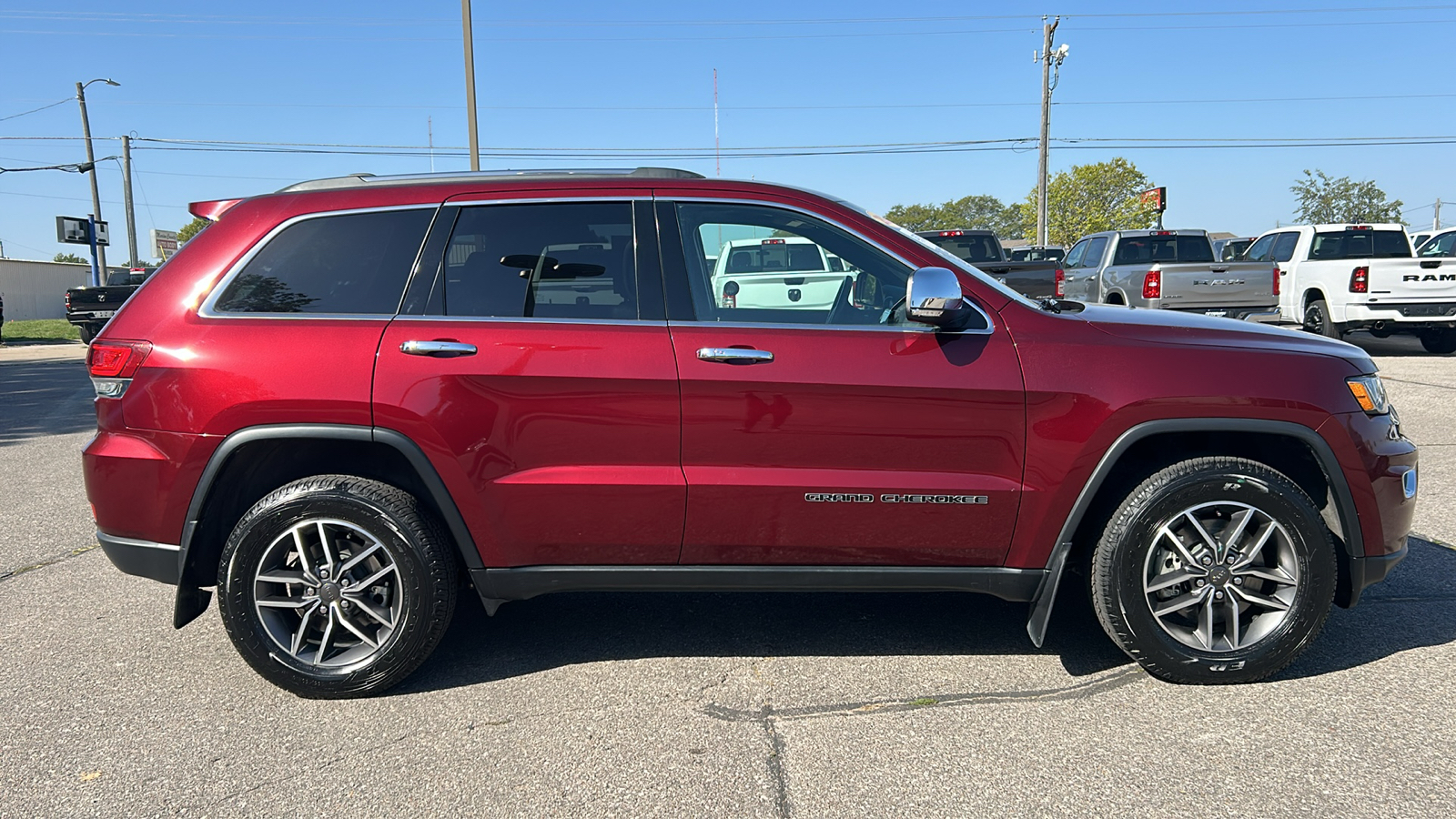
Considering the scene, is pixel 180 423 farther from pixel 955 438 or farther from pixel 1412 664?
pixel 1412 664

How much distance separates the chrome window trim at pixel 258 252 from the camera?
136 inches

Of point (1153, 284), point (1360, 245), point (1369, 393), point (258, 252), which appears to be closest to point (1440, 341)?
point (1360, 245)

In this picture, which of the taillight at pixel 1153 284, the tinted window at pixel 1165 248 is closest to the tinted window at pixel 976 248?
the tinted window at pixel 1165 248

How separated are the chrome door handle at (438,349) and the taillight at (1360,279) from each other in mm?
13942

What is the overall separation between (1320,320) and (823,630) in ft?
43.5

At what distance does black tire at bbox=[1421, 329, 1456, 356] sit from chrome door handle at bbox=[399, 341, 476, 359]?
613 inches

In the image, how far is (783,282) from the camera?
3.66 m

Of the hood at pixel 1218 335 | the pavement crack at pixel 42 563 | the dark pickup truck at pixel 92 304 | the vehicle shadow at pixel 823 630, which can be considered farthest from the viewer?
the dark pickup truck at pixel 92 304

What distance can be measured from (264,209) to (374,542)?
129 cm

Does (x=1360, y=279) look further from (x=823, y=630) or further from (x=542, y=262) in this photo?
(x=542, y=262)

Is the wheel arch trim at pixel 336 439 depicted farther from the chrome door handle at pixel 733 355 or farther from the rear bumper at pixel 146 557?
the chrome door handle at pixel 733 355

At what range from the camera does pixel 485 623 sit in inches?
166

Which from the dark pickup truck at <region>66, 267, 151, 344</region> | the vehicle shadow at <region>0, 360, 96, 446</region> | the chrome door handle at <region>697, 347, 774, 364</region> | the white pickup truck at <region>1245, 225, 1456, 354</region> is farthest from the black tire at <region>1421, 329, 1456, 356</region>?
the dark pickup truck at <region>66, 267, 151, 344</region>

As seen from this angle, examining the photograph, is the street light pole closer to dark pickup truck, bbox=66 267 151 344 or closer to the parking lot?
dark pickup truck, bbox=66 267 151 344
